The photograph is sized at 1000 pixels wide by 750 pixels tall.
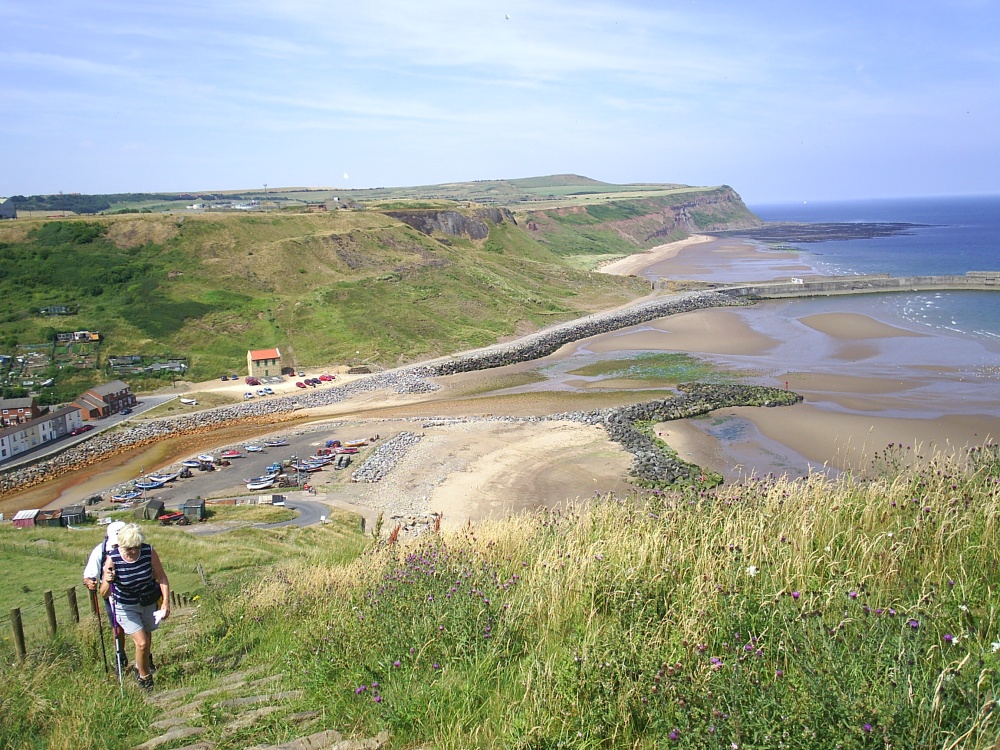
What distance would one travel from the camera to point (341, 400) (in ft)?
144

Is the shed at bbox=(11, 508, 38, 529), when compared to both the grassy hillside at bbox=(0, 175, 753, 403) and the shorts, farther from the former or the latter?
the shorts

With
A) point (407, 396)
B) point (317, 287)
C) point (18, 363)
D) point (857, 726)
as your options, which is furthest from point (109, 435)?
point (857, 726)

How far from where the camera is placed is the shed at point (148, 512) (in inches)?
968

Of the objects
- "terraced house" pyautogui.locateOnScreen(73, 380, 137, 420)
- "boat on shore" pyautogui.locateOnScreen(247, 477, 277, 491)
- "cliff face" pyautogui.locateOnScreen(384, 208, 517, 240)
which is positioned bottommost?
"boat on shore" pyautogui.locateOnScreen(247, 477, 277, 491)

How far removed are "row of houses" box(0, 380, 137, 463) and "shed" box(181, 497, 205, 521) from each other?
15.8 m

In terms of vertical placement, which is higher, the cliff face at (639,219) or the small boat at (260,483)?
the cliff face at (639,219)

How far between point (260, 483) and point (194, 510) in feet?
14.3

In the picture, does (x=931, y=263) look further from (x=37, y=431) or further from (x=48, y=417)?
(x=37, y=431)

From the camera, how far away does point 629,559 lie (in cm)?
623

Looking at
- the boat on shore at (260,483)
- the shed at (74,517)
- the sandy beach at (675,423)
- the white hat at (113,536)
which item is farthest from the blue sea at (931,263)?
the white hat at (113,536)

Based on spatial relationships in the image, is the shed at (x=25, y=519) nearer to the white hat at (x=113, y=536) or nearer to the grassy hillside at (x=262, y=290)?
the grassy hillside at (x=262, y=290)

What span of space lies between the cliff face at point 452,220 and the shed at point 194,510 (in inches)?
2483

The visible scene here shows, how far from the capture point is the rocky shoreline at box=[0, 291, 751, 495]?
3366 centimetres

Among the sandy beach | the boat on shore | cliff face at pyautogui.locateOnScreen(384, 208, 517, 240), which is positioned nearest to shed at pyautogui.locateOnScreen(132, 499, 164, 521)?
the boat on shore
